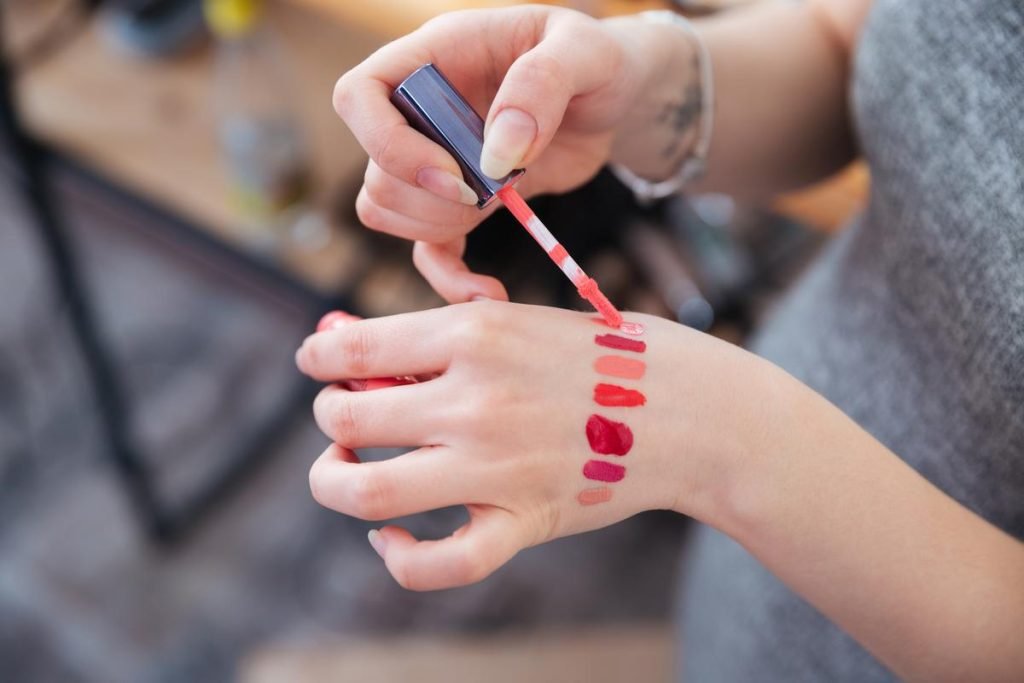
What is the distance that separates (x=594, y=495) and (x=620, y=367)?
71 mm

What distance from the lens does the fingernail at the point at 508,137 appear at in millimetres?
455

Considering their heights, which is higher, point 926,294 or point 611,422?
point 611,422

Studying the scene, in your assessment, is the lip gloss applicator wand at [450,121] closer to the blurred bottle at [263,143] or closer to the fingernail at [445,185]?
the fingernail at [445,185]

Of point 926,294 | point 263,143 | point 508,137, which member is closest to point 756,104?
point 926,294

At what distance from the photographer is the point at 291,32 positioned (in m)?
1.16

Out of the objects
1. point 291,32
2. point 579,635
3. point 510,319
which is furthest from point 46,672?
point 510,319

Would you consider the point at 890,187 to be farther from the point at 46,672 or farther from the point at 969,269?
the point at 46,672

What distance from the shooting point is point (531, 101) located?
0.46m

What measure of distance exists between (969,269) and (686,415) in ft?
0.67

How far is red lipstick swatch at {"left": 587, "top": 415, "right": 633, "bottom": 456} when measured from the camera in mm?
469

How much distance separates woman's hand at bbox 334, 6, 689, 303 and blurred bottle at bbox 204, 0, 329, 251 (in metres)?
0.59

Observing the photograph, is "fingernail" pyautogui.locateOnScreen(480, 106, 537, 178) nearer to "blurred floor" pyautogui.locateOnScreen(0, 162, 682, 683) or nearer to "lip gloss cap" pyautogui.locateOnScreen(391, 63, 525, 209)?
"lip gloss cap" pyautogui.locateOnScreen(391, 63, 525, 209)

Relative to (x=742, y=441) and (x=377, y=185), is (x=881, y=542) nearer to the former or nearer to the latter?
(x=742, y=441)

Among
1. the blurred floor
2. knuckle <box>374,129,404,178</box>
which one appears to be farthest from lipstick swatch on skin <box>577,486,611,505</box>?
the blurred floor
